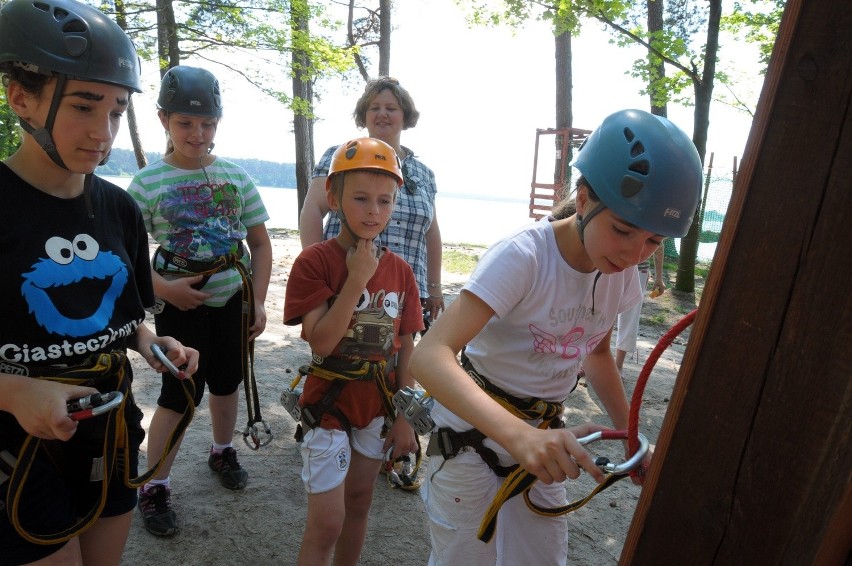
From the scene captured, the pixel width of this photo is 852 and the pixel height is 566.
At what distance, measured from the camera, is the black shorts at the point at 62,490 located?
1.68 m

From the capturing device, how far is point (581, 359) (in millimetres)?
2295

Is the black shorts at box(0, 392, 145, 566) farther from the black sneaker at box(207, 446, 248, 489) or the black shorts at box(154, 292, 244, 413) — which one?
the black sneaker at box(207, 446, 248, 489)

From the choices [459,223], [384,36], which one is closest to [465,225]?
[459,223]

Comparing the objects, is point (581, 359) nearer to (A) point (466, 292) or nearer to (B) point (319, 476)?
(A) point (466, 292)

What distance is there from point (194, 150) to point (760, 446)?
3.10 meters

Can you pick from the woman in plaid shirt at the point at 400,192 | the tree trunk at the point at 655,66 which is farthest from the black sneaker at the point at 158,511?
the tree trunk at the point at 655,66

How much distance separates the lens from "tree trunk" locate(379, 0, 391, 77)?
1867 centimetres

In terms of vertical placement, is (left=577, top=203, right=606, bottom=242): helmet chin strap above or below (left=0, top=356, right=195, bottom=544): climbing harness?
above

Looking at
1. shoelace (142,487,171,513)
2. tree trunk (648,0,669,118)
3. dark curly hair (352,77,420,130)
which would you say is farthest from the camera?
tree trunk (648,0,669,118)

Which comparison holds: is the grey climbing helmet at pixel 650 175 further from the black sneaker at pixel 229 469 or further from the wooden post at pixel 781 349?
the black sneaker at pixel 229 469

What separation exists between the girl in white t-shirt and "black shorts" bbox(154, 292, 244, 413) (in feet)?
5.46

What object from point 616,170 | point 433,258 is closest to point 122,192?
point 616,170

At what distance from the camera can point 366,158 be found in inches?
104

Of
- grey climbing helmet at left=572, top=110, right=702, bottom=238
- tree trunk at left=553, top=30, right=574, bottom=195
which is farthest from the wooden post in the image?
tree trunk at left=553, top=30, right=574, bottom=195
